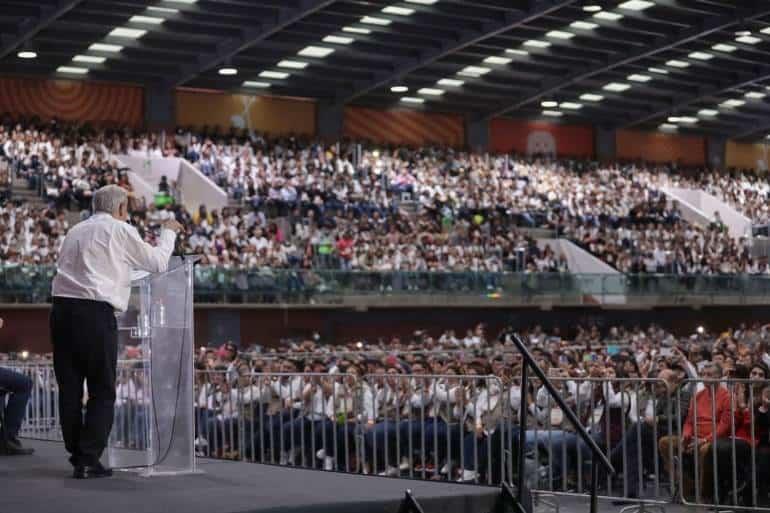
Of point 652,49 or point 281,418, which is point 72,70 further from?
point 281,418

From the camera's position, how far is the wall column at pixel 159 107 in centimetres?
4278

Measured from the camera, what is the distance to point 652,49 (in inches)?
1603

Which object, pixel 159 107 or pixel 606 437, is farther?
pixel 159 107

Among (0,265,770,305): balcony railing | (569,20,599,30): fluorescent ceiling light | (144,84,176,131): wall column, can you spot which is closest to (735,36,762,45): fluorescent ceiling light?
(569,20,599,30): fluorescent ceiling light

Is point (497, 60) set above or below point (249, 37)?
above

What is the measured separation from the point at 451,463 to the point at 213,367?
586 cm

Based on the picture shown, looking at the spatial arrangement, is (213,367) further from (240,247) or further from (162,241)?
(240,247)

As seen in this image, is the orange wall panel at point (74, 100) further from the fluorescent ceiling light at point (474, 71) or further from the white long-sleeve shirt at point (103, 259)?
the white long-sleeve shirt at point (103, 259)

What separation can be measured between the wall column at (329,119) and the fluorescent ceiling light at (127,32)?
1071 centimetres

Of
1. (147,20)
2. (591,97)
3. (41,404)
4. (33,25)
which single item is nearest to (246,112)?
(147,20)

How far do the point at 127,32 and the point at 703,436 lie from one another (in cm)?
2934

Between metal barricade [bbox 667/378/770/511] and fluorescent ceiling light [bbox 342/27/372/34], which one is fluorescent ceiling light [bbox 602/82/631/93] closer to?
fluorescent ceiling light [bbox 342/27/372/34]

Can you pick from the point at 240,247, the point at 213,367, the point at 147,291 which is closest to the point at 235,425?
the point at 213,367

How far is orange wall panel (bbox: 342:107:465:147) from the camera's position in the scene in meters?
47.5
